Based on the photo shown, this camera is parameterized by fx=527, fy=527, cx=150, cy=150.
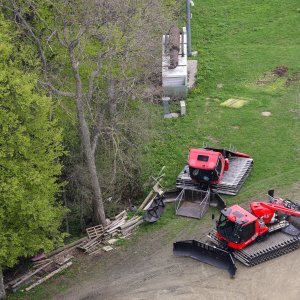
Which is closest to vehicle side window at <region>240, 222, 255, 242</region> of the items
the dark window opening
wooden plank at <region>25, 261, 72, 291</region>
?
the dark window opening

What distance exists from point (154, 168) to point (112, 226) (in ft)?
16.5

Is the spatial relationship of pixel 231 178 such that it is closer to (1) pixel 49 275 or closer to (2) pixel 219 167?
(2) pixel 219 167

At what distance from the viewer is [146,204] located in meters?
25.7

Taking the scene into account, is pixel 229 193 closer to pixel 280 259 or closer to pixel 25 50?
pixel 280 259

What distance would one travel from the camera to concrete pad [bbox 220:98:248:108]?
33.3 m

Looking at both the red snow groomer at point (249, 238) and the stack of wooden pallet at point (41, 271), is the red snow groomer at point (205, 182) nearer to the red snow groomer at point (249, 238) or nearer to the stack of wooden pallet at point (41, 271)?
the red snow groomer at point (249, 238)

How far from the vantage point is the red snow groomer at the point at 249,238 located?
21.0 meters

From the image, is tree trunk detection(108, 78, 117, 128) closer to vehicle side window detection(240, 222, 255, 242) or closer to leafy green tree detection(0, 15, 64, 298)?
leafy green tree detection(0, 15, 64, 298)

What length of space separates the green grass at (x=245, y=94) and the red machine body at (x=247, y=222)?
2984mm

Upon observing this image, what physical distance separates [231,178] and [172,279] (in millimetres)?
7159

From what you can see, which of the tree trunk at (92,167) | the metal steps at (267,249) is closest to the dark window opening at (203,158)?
the metal steps at (267,249)

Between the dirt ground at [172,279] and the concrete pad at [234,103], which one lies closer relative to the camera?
the dirt ground at [172,279]

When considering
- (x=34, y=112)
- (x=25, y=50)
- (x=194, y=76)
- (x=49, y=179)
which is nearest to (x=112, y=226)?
(x=49, y=179)

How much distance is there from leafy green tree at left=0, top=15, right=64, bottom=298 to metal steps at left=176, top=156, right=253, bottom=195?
7.60m
